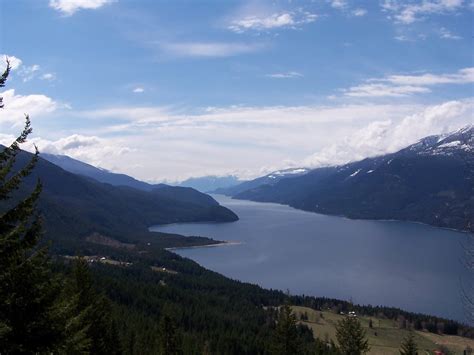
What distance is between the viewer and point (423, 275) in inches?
6752

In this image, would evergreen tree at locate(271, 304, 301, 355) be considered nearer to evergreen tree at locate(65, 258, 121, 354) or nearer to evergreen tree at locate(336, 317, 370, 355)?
evergreen tree at locate(336, 317, 370, 355)

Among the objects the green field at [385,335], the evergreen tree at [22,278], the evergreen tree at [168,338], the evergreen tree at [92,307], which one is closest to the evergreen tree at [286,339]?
the evergreen tree at [168,338]

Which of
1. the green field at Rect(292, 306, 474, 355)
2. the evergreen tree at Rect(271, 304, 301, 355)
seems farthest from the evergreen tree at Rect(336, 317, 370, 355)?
the green field at Rect(292, 306, 474, 355)

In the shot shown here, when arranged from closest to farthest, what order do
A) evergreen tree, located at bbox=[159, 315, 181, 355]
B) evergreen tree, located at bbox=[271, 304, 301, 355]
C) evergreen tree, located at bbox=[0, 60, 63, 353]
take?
evergreen tree, located at bbox=[0, 60, 63, 353] → evergreen tree, located at bbox=[271, 304, 301, 355] → evergreen tree, located at bbox=[159, 315, 181, 355]

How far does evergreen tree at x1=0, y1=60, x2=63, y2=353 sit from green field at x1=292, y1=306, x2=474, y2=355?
306ft

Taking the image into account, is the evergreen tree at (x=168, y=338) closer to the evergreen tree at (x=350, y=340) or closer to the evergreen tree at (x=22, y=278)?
the evergreen tree at (x=350, y=340)

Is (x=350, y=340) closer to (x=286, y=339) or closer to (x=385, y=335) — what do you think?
(x=286, y=339)

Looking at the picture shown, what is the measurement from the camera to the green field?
99.0m

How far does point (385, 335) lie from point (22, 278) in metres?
110

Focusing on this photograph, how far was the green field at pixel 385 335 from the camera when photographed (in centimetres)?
9900

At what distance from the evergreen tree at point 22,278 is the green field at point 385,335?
93.3 meters

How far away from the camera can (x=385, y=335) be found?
109 m

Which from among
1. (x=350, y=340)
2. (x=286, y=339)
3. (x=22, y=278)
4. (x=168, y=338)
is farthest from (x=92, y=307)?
(x=350, y=340)

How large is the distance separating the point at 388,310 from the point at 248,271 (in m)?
78.3
